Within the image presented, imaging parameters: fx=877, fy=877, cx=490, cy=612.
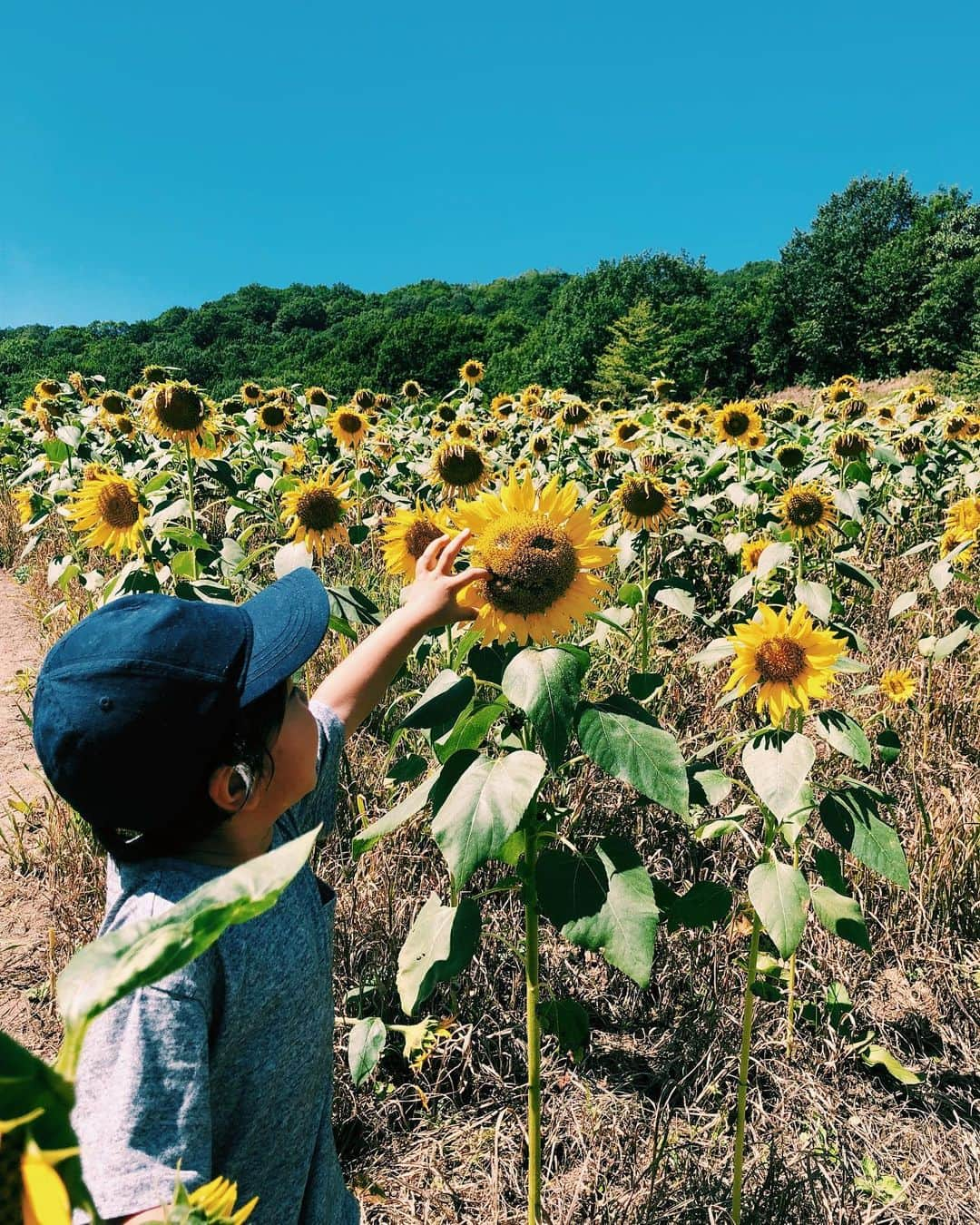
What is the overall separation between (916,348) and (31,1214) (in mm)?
37832

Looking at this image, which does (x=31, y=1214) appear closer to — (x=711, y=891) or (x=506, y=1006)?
(x=711, y=891)

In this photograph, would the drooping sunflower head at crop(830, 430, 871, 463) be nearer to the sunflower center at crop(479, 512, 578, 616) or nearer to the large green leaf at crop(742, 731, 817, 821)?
the large green leaf at crop(742, 731, 817, 821)

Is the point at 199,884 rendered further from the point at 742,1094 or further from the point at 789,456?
the point at 789,456

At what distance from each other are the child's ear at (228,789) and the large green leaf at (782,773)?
0.91 meters

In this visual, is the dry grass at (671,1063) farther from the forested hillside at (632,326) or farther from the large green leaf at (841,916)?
the forested hillside at (632,326)

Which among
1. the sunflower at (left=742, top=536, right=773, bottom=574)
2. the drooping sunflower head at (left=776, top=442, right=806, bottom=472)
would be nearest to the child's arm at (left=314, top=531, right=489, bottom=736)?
the sunflower at (left=742, top=536, right=773, bottom=574)

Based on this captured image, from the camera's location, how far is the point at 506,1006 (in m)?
2.36

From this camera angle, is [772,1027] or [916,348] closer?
[772,1027]

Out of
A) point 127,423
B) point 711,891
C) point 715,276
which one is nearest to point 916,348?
point 715,276

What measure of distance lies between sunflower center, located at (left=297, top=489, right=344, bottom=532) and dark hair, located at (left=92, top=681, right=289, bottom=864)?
2.02 metres

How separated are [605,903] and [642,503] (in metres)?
2.30

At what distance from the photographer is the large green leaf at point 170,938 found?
250 millimetres

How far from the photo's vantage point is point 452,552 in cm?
167

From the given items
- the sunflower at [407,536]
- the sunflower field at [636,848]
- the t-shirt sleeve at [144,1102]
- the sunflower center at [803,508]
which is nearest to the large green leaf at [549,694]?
the sunflower field at [636,848]
